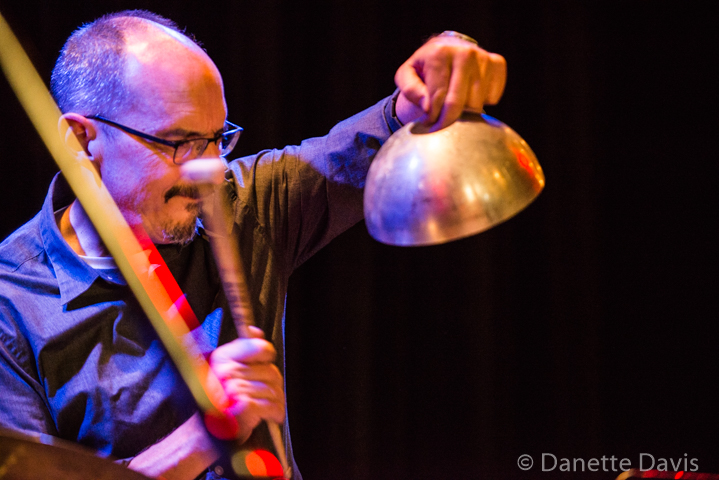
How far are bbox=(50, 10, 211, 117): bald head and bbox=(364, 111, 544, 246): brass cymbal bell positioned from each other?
2.27 feet

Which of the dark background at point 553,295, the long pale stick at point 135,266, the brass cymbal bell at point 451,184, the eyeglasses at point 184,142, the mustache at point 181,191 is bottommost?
the dark background at point 553,295

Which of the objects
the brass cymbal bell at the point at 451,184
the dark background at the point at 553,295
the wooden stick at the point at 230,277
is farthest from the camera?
Result: the dark background at the point at 553,295

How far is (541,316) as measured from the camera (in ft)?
7.04

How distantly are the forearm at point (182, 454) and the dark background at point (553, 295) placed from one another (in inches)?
45.0

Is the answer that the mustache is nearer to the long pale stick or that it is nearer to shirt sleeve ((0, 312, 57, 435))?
the long pale stick

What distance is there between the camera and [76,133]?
3.76ft

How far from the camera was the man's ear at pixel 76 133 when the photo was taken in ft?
3.71

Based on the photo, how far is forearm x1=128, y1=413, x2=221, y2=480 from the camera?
90cm

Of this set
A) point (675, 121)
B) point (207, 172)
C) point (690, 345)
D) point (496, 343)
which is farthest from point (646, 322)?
point (207, 172)

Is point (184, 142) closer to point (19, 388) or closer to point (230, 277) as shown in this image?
point (230, 277)

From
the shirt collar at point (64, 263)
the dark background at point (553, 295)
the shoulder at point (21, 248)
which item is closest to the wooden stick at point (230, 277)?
the shirt collar at point (64, 263)

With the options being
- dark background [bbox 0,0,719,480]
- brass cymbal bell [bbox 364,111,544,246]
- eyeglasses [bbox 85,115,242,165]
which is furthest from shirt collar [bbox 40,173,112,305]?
dark background [bbox 0,0,719,480]

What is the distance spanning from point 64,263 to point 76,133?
0.27 meters

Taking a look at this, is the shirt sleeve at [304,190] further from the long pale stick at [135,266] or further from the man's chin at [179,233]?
the long pale stick at [135,266]
